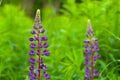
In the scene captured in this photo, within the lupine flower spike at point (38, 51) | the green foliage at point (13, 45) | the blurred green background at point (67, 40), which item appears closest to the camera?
the lupine flower spike at point (38, 51)

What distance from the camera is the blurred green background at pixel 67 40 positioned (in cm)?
475

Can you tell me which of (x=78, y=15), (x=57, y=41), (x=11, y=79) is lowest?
(x=11, y=79)

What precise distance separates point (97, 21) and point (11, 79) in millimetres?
1406

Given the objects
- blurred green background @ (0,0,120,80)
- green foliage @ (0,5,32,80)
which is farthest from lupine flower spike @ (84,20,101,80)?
green foliage @ (0,5,32,80)

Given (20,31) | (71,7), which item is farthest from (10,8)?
→ (71,7)

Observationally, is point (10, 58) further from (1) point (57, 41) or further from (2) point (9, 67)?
(1) point (57, 41)

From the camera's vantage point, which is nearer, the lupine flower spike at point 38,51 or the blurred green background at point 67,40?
the lupine flower spike at point 38,51

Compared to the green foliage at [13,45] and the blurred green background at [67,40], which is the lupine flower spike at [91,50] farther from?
the green foliage at [13,45]

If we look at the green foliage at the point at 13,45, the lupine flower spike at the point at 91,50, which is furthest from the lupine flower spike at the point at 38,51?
the green foliage at the point at 13,45

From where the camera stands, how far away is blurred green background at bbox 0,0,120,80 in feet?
15.6

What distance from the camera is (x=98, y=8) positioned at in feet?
18.3

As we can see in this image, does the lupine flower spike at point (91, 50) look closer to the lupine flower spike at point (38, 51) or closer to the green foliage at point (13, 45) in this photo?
the lupine flower spike at point (38, 51)

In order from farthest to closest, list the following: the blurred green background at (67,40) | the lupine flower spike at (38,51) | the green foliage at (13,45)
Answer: the green foliage at (13,45), the blurred green background at (67,40), the lupine flower spike at (38,51)

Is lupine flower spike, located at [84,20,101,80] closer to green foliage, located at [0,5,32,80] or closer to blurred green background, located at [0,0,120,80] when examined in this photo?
blurred green background, located at [0,0,120,80]
